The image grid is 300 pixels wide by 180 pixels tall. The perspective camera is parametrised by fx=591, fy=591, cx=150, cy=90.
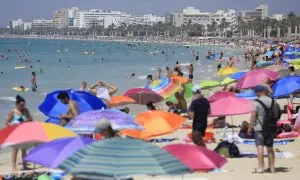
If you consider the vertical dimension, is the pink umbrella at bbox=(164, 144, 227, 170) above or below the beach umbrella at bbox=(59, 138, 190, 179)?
below

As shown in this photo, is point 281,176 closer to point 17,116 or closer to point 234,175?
point 234,175

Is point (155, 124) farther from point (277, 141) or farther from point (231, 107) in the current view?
point (277, 141)

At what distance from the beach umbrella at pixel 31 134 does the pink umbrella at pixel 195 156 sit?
1.45 meters

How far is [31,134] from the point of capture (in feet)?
22.9

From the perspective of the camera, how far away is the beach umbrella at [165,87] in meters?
15.7

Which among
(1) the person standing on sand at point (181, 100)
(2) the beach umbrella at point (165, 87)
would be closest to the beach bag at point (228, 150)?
(2) the beach umbrella at point (165, 87)

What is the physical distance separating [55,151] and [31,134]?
96cm

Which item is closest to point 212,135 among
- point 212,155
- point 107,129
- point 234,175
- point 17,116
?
point 234,175

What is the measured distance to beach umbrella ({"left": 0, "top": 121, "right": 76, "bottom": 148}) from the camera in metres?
6.87

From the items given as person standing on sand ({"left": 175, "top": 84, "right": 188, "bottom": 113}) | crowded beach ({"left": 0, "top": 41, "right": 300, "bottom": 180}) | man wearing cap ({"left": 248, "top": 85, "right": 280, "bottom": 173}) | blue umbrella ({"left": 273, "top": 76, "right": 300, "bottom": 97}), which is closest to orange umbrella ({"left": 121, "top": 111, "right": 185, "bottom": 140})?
crowded beach ({"left": 0, "top": 41, "right": 300, "bottom": 180})

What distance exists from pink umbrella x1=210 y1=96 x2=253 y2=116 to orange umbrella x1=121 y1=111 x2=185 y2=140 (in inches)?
30.8

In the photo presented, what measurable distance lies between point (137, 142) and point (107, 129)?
421 mm

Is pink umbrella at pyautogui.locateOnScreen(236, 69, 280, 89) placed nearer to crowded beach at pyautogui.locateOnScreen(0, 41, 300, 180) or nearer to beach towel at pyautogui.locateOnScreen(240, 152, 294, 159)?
crowded beach at pyautogui.locateOnScreen(0, 41, 300, 180)

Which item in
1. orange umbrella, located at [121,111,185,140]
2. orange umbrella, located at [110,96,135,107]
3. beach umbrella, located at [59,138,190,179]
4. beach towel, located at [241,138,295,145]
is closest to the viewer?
beach umbrella, located at [59,138,190,179]
